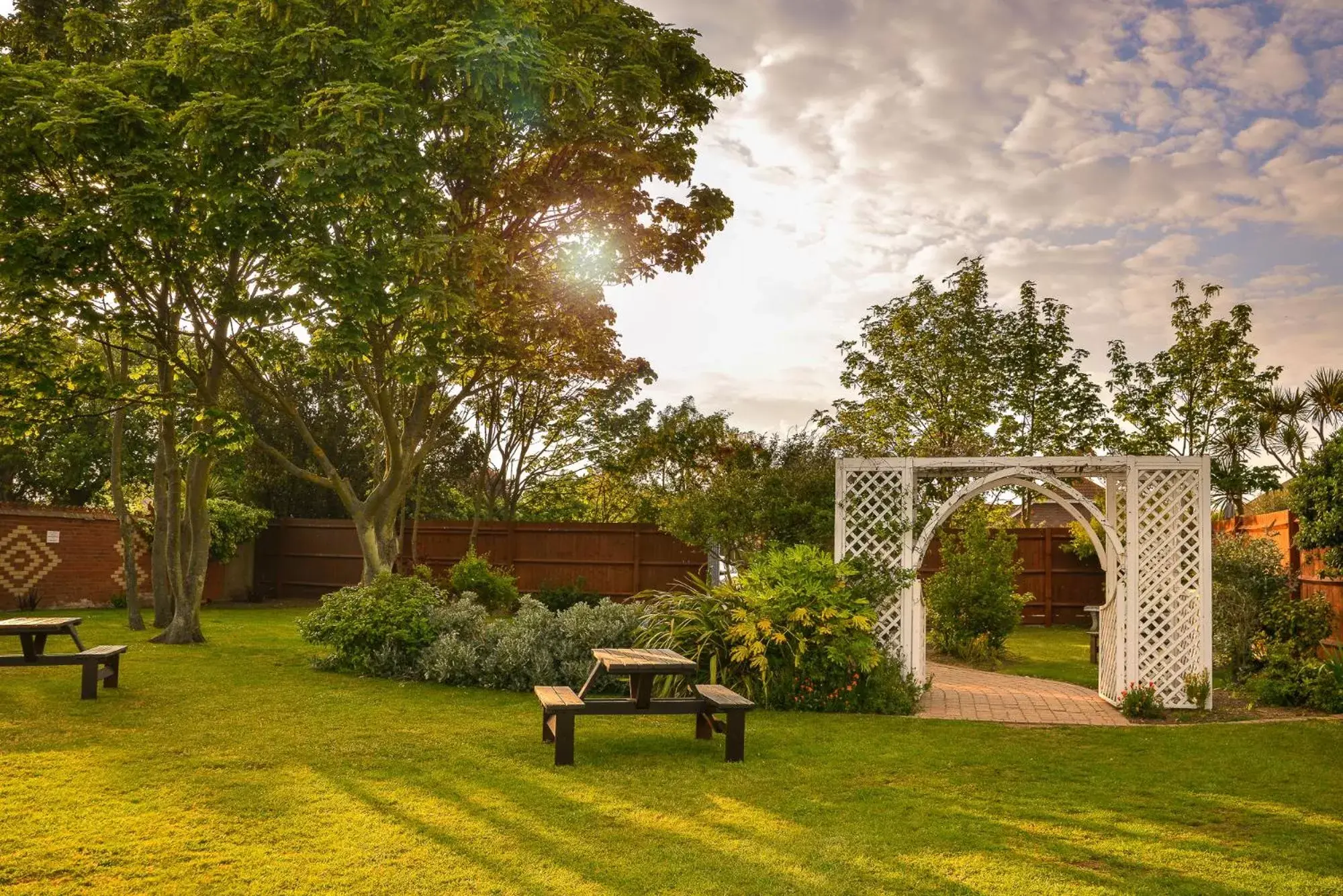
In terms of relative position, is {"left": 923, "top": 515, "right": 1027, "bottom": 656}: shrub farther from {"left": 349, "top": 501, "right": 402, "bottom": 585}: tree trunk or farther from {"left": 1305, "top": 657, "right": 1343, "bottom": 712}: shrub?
{"left": 349, "top": 501, "right": 402, "bottom": 585}: tree trunk

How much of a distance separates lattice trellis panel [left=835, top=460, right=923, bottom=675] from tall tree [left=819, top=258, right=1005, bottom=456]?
11.5 m

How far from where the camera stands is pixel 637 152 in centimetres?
1191

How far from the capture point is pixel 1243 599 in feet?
35.5

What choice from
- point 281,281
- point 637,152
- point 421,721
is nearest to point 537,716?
point 421,721

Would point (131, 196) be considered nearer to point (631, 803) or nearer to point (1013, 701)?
point (631, 803)

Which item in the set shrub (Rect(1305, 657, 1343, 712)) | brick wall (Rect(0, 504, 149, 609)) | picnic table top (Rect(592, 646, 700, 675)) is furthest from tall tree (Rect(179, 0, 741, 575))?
shrub (Rect(1305, 657, 1343, 712))

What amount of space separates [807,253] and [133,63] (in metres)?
7.46

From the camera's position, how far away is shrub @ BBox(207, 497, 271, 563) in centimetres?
2078

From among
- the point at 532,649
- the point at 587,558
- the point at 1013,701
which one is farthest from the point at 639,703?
the point at 587,558

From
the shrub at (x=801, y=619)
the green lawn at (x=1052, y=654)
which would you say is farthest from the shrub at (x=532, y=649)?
the green lawn at (x=1052, y=654)

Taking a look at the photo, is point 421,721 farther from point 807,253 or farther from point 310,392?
point 310,392

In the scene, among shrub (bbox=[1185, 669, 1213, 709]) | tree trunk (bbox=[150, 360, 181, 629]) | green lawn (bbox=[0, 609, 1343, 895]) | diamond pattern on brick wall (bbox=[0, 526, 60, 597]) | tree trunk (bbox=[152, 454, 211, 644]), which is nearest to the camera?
green lawn (bbox=[0, 609, 1343, 895])

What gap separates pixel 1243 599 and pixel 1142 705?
2.89 metres

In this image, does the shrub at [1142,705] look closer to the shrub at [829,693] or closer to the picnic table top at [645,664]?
the shrub at [829,693]
